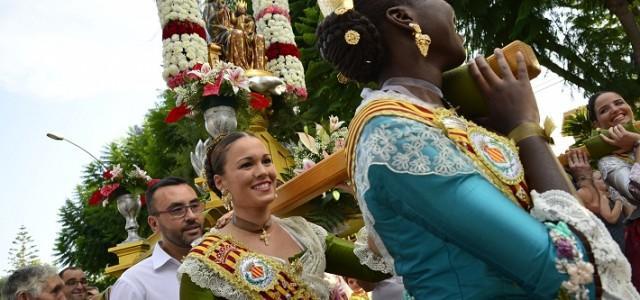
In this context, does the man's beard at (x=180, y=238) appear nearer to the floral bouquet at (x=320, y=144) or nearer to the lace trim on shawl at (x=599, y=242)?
the floral bouquet at (x=320, y=144)

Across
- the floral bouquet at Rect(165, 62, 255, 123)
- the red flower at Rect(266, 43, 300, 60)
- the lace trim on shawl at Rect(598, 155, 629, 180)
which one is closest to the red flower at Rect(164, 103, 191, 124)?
the floral bouquet at Rect(165, 62, 255, 123)

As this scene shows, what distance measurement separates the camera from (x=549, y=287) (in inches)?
72.2

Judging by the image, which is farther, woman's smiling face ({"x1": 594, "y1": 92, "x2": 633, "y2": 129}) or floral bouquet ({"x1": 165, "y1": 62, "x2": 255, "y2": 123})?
floral bouquet ({"x1": 165, "y1": 62, "x2": 255, "y2": 123})

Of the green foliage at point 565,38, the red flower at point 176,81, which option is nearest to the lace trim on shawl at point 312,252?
the red flower at point 176,81

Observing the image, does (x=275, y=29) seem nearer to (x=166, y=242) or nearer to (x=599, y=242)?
(x=166, y=242)

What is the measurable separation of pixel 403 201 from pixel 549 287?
0.40m

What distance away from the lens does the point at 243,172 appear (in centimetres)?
326

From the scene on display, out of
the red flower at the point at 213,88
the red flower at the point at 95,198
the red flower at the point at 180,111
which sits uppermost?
the red flower at the point at 213,88

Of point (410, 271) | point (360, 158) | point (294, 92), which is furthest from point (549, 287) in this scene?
point (294, 92)

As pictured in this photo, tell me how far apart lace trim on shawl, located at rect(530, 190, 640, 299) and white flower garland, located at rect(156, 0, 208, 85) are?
6227mm

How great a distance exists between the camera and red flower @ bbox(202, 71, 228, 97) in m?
6.53

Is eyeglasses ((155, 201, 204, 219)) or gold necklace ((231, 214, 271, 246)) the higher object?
gold necklace ((231, 214, 271, 246))

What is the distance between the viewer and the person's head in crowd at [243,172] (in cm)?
322

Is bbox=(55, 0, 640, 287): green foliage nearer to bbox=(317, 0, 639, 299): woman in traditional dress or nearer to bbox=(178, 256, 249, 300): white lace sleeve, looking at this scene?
bbox=(178, 256, 249, 300): white lace sleeve
